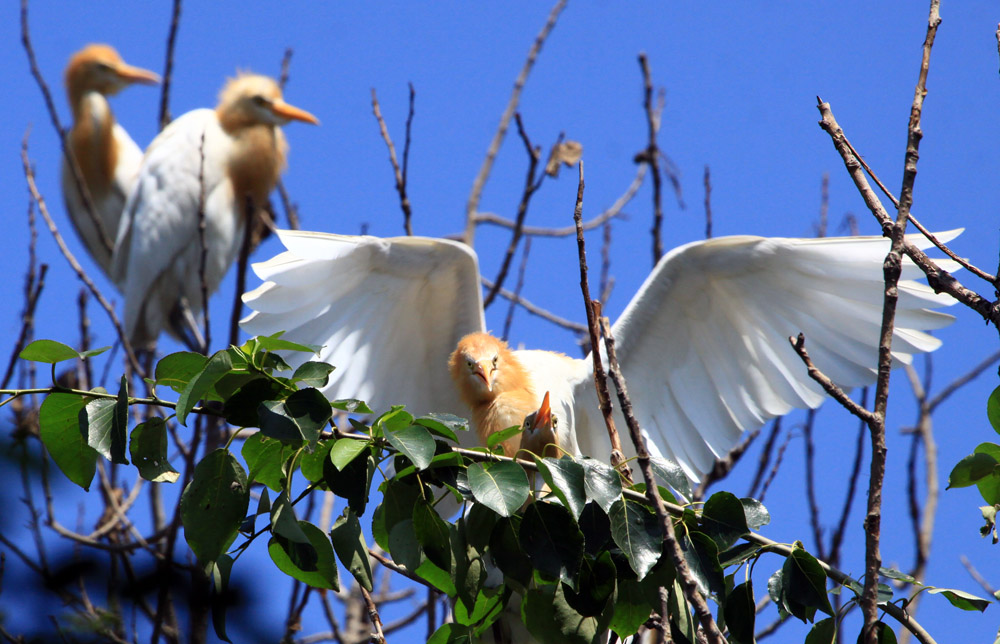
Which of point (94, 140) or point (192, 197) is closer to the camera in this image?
point (192, 197)

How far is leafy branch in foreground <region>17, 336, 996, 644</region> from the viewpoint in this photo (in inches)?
69.0

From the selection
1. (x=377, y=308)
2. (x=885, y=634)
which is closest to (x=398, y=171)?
(x=377, y=308)

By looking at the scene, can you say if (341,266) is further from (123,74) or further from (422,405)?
(123,74)

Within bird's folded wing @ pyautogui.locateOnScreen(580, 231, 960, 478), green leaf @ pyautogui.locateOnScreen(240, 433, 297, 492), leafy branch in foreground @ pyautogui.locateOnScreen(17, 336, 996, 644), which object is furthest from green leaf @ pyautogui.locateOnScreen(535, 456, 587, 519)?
bird's folded wing @ pyautogui.locateOnScreen(580, 231, 960, 478)

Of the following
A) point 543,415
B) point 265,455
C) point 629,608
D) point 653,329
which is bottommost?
point 653,329

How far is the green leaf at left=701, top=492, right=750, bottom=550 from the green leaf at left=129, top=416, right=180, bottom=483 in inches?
40.3

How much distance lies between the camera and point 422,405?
4680mm

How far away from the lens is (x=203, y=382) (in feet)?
5.52

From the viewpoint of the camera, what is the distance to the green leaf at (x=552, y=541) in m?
1.85

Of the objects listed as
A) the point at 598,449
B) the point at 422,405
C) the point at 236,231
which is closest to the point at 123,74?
the point at 236,231

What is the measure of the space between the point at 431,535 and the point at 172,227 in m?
6.69

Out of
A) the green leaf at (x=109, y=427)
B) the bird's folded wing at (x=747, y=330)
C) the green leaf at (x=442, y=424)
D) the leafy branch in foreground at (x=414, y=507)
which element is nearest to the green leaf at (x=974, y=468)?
the leafy branch in foreground at (x=414, y=507)

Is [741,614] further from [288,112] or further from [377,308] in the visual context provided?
[288,112]

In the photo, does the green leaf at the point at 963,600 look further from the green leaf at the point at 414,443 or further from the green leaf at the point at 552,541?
the green leaf at the point at 414,443
